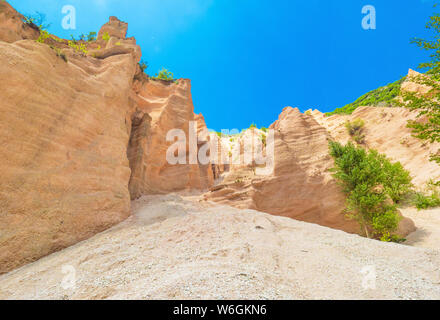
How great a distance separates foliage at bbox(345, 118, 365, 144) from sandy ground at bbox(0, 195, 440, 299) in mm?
27393

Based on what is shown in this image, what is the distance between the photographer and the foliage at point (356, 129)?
95.6ft

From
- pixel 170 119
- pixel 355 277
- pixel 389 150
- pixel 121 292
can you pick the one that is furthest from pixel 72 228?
pixel 389 150

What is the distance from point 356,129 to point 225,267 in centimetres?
3374

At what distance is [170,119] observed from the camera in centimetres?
1788

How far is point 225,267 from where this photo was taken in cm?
395

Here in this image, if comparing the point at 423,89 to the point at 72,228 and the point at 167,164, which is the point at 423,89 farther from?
the point at 72,228

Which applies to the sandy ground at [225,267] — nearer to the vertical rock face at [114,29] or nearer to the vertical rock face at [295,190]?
the vertical rock face at [295,190]

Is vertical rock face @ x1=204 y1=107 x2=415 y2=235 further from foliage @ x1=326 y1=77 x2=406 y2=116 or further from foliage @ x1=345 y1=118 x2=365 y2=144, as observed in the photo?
foliage @ x1=326 y1=77 x2=406 y2=116

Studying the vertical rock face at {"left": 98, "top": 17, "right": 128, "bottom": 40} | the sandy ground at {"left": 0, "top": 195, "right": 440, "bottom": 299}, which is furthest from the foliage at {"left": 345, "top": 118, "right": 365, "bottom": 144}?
the vertical rock face at {"left": 98, "top": 17, "right": 128, "bottom": 40}

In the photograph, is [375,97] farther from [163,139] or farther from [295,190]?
[163,139]

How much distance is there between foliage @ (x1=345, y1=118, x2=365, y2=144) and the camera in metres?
29.1

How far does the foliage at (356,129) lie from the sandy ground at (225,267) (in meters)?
27.4

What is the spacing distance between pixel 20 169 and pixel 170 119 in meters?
12.5

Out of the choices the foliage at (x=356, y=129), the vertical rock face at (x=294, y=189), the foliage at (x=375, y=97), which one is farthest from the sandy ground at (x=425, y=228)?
the foliage at (x=375, y=97)
